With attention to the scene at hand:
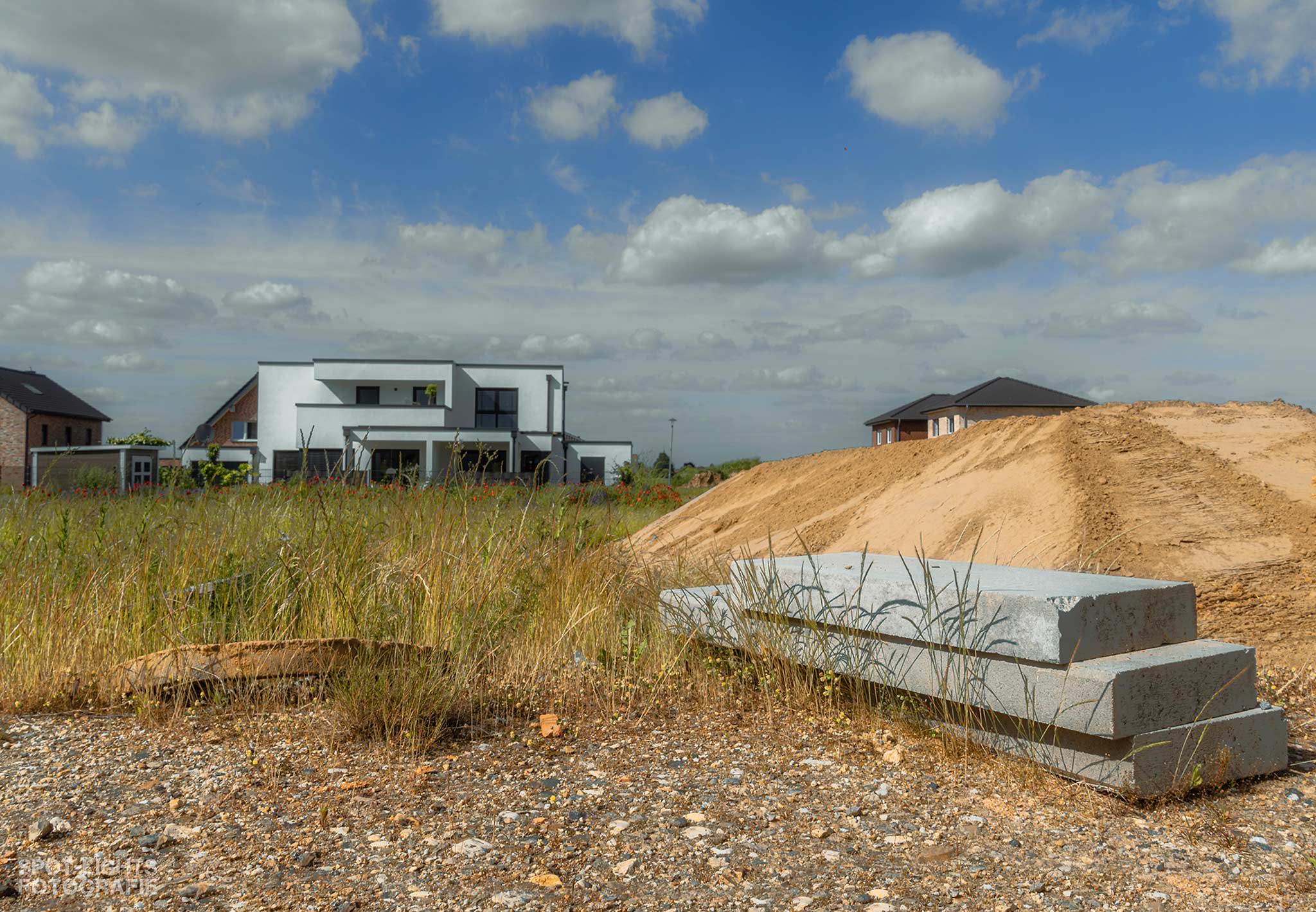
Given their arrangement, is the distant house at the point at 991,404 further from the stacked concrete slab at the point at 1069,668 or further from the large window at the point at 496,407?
the stacked concrete slab at the point at 1069,668

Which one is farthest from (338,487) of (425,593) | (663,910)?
(663,910)

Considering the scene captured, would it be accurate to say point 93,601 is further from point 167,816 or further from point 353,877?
point 353,877

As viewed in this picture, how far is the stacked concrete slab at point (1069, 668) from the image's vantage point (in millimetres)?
2930

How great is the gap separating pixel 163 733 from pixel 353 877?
5.25 ft

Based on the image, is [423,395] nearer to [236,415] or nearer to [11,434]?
[236,415]

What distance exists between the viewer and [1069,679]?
291 centimetres

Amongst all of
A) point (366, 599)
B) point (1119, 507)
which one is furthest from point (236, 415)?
point (1119, 507)

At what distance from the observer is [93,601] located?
4.34m

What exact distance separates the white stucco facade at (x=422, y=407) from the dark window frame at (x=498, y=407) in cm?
3

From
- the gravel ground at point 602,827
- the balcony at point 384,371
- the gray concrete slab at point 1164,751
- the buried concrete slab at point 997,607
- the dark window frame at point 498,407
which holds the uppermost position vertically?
the balcony at point 384,371

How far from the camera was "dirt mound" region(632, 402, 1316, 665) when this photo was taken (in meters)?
5.78

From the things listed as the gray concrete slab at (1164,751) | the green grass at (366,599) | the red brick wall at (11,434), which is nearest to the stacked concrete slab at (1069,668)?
the gray concrete slab at (1164,751)

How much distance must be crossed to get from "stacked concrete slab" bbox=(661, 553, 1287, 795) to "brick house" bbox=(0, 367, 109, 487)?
41180 mm

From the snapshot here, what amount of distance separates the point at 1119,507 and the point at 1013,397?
86.9 feet
